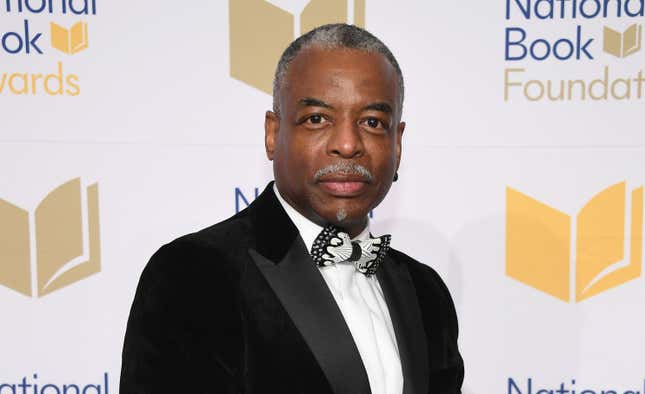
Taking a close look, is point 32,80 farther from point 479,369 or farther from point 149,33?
point 479,369

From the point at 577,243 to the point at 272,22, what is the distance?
4.14ft

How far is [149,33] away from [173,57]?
11cm

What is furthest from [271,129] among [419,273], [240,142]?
[240,142]

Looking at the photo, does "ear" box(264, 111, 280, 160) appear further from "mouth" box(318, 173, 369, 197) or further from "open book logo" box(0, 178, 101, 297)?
"open book logo" box(0, 178, 101, 297)

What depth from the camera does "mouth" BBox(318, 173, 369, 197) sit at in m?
1.08

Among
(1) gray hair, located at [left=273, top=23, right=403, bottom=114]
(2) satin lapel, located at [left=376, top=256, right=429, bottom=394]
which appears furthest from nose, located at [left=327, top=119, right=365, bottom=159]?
(2) satin lapel, located at [left=376, top=256, right=429, bottom=394]

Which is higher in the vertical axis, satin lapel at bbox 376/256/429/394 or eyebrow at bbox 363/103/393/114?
eyebrow at bbox 363/103/393/114

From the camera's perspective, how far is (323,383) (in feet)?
3.43

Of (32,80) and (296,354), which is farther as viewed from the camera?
(32,80)

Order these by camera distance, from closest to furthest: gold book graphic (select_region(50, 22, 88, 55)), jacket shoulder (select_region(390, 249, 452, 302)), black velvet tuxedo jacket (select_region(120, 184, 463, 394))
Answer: black velvet tuxedo jacket (select_region(120, 184, 463, 394)) → jacket shoulder (select_region(390, 249, 452, 302)) → gold book graphic (select_region(50, 22, 88, 55))

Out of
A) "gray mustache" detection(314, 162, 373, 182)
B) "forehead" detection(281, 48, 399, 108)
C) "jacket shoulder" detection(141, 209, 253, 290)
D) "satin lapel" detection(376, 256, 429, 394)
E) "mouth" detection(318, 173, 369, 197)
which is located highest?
"forehead" detection(281, 48, 399, 108)

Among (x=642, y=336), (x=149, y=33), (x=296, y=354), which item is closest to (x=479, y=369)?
(x=642, y=336)

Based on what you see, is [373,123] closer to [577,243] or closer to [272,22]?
[272,22]

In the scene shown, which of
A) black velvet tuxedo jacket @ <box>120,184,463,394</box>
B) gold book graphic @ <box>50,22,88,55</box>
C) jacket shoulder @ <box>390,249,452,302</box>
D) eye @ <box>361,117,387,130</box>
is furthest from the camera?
gold book graphic @ <box>50,22,88,55</box>
